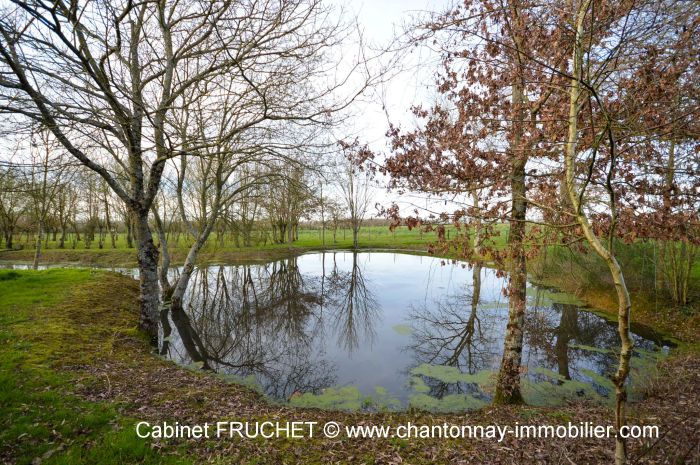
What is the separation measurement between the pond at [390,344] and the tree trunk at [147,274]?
43.0 inches

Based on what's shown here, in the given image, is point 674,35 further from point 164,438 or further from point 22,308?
point 22,308

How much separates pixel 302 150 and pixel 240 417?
6.11 metres

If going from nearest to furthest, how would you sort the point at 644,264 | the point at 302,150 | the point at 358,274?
the point at 302,150 → the point at 644,264 → the point at 358,274

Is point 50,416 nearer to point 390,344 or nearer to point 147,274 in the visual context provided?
point 147,274

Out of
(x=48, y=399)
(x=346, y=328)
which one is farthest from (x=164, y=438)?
(x=346, y=328)

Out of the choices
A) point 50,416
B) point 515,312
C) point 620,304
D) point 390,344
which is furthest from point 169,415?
point 390,344

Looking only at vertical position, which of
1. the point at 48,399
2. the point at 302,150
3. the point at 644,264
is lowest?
the point at 48,399

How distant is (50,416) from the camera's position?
4262 mm

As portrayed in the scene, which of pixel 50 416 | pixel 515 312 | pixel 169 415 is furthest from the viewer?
pixel 515 312

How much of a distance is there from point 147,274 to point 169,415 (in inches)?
188

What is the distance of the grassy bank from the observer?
12.1 feet

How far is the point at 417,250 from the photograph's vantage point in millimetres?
36344

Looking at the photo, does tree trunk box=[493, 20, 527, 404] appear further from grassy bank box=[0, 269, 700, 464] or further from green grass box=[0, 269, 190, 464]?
green grass box=[0, 269, 190, 464]

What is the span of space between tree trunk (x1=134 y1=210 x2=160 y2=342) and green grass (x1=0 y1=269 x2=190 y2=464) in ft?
5.34
